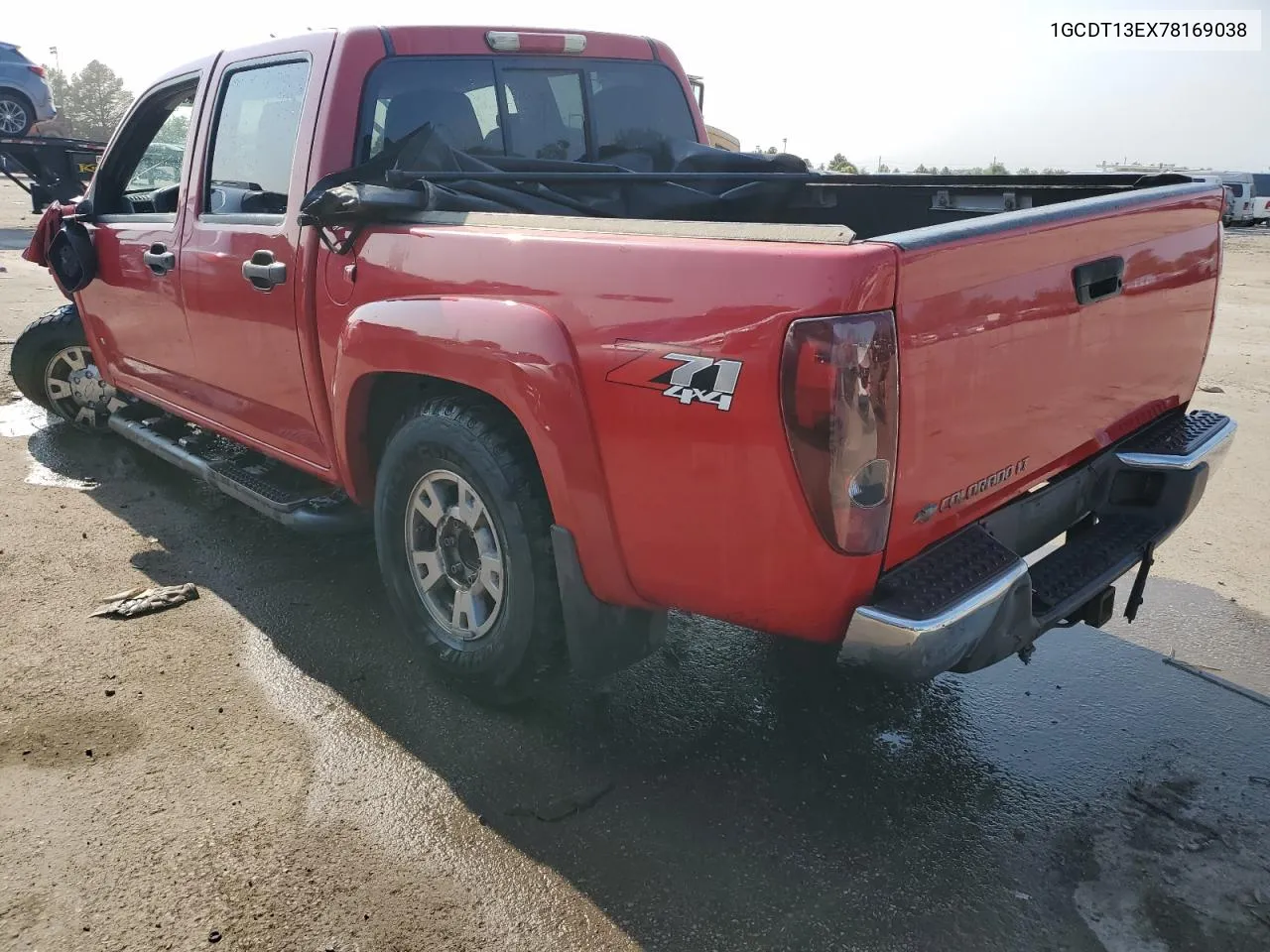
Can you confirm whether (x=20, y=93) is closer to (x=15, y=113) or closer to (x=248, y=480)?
(x=15, y=113)

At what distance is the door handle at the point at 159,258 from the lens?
13.5ft

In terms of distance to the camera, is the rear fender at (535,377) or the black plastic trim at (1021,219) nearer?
the black plastic trim at (1021,219)

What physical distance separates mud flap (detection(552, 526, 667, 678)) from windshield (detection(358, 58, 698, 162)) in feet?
5.68

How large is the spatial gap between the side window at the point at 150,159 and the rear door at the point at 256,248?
38 centimetres

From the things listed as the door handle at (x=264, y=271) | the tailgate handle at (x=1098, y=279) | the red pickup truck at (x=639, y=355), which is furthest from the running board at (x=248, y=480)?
the tailgate handle at (x=1098, y=279)

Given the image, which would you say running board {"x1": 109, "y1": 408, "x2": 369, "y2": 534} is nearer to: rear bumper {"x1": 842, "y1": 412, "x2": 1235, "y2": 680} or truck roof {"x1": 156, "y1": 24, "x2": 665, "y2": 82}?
truck roof {"x1": 156, "y1": 24, "x2": 665, "y2": 82}

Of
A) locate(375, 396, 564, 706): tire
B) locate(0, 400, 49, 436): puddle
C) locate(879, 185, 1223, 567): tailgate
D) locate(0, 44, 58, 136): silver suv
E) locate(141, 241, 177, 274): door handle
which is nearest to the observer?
locate(879, 185, 1223, 567): tailgate

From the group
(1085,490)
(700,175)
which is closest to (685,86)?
(700,175)

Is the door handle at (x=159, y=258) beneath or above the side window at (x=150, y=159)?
beneath

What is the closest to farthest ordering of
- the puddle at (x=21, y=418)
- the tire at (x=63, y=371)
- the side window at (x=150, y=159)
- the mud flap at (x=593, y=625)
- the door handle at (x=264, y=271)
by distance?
the mud flap at (x=593, y=625), the door handle at (x=264, y=271), the side window at (x=150, y=159), the tire at (x=63, y=371), the puddle at (x=21, y=418)

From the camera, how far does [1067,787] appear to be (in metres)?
2.77

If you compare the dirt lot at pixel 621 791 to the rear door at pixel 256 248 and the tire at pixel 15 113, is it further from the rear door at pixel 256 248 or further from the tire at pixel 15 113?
the tire at pixel 15 113

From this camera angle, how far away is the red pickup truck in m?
2.11

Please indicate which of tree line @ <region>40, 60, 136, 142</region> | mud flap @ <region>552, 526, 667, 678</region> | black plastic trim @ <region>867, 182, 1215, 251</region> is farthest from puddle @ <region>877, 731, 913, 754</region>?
tree line @ <region>40, 60, 136, 142</region>
